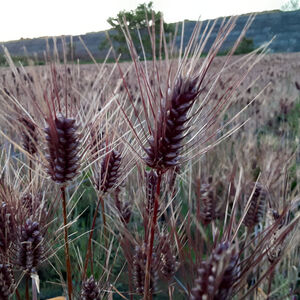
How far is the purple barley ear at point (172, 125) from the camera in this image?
50 cm

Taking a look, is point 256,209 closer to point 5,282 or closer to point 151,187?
point 151,187

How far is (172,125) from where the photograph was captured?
515mm

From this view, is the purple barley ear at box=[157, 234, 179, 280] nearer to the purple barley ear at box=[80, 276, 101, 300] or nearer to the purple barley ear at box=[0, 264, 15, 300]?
the purple barley ear at box=[80, 276, 101, 300]

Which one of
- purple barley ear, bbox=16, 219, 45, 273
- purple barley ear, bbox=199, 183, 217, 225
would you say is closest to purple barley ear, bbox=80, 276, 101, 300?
purple barley ear, bbox=16, 219, 45, 273

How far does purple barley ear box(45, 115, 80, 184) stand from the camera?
1.95 feet

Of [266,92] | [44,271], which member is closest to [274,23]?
[266,92]

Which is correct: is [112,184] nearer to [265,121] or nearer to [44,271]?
[44,271]

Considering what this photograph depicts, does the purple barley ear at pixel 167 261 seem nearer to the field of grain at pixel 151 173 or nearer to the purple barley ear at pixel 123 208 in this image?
the field of grain at pixel 151 173

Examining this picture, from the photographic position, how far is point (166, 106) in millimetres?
503

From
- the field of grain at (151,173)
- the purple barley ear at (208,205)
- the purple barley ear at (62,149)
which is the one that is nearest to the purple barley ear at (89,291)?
the field of grain at (151,173)

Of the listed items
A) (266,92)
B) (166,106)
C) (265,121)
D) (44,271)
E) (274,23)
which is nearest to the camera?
(166,106)

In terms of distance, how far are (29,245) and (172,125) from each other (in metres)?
0.37

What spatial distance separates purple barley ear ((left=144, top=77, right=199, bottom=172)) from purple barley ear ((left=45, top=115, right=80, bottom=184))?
0.13 metres

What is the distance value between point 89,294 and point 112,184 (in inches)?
8.6
